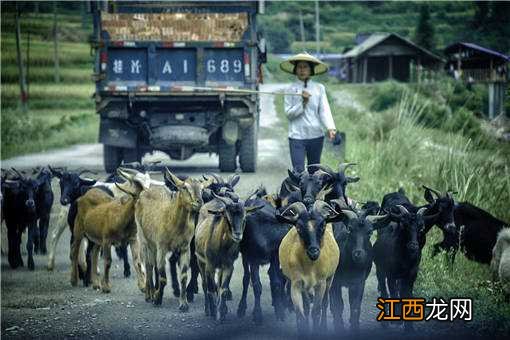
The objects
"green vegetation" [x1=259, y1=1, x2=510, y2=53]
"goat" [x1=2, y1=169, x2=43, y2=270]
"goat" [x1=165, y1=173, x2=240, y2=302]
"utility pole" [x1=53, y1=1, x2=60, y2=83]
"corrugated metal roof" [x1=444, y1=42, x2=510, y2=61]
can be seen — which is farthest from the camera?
"utility pole" [x1=53, y1=1, x2=60, y2=83]

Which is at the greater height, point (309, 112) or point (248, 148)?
point (309, 112)

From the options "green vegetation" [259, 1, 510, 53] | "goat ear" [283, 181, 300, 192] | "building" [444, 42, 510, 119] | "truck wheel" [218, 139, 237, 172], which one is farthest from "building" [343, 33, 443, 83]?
"goat ear" [283, 181, 300, 192]

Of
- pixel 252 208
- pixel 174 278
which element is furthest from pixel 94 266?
pixel 252 208

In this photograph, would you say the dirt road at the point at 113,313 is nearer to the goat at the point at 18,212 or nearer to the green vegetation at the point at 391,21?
the goat at the point at 18,212

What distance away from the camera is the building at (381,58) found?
4644 cm

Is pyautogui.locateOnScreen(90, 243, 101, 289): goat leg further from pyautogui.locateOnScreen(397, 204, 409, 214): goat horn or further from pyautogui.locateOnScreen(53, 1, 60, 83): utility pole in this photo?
pyautogui.locateOnScreen(53, 1, 60, 83): utility pole

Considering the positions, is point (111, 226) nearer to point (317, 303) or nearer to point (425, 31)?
point (317, 303)

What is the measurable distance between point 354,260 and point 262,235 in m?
1.04

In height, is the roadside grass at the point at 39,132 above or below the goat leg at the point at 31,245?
below

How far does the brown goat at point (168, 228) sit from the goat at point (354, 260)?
1.43m

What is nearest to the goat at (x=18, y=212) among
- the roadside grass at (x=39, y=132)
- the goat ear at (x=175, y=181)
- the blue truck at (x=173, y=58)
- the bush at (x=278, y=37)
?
the goat ear at (x=175, y=181)

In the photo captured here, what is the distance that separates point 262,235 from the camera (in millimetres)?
9078

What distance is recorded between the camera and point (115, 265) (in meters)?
11.5

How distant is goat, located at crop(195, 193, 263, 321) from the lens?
848 centimetres
